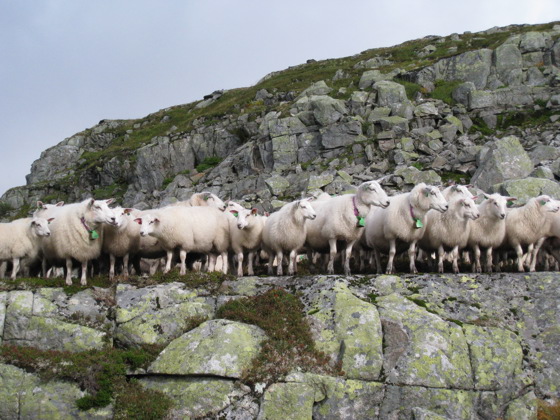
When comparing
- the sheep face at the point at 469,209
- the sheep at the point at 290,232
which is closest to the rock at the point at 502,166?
the sheep face at the point at 469,209

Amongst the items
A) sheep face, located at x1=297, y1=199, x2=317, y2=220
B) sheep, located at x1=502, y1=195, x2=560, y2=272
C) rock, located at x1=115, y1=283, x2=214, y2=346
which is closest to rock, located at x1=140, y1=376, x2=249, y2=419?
rock, located at x1=115, y1=283, x2=214, y2=346

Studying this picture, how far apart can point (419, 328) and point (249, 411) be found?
448 cm

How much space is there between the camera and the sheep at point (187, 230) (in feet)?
55.6

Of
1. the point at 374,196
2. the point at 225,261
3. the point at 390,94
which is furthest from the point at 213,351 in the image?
the point at 390,94

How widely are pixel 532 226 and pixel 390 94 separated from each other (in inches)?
1478

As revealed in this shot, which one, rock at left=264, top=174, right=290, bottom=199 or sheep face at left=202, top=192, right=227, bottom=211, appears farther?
rock at left=264, top=174, right=290, bottom=199

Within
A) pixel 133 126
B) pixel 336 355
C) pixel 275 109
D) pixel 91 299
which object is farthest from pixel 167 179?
pixel 336 355

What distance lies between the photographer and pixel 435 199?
1589 centimetres

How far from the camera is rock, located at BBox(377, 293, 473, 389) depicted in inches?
452

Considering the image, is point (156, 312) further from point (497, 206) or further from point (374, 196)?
point (497, 206)

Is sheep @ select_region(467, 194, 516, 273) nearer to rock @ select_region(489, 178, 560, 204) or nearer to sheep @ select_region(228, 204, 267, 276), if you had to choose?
sheep @ select_region(228, 204, 267, 276)

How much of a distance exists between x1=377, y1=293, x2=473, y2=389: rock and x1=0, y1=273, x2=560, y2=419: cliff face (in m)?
0.03

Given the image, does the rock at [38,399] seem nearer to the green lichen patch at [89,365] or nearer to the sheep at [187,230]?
the green lichen patch at [89,365]

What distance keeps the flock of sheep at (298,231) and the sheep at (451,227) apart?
0.03 m
